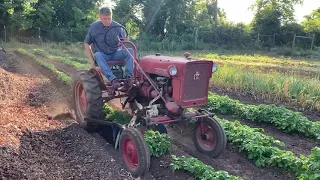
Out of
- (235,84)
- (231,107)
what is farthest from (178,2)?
(231,107)

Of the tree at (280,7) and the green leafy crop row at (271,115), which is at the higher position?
the tree at (280,7)

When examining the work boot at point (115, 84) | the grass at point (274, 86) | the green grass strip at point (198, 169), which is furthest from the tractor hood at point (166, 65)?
the grass at point (274, 86)

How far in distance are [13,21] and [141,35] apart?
1034 centimetres

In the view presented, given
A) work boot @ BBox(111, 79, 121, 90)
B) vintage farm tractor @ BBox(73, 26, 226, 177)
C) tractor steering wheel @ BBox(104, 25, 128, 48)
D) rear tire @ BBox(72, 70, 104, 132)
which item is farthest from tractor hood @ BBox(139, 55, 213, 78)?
rear tire @ BBox(72, 70, 104, 132)

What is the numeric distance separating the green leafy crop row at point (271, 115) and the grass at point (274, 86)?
167cm

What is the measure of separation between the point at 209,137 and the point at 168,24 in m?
25.8

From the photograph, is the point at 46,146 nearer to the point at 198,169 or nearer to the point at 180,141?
the point at 180,141

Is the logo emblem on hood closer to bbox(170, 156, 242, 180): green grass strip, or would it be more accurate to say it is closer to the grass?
bbox(170, 156, 242, 180): green grass strip

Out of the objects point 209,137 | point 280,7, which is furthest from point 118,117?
point 280,7

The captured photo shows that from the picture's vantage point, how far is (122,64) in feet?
19.4

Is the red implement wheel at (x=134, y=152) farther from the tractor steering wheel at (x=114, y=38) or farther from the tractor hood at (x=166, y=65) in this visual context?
the tractor steering wheel at (x=114, y=38)

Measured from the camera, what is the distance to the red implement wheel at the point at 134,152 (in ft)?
13.6

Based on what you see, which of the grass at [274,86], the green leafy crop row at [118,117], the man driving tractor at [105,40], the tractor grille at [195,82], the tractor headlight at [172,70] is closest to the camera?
the tractor headlight at [172,70]

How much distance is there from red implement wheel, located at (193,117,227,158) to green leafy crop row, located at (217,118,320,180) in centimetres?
45
